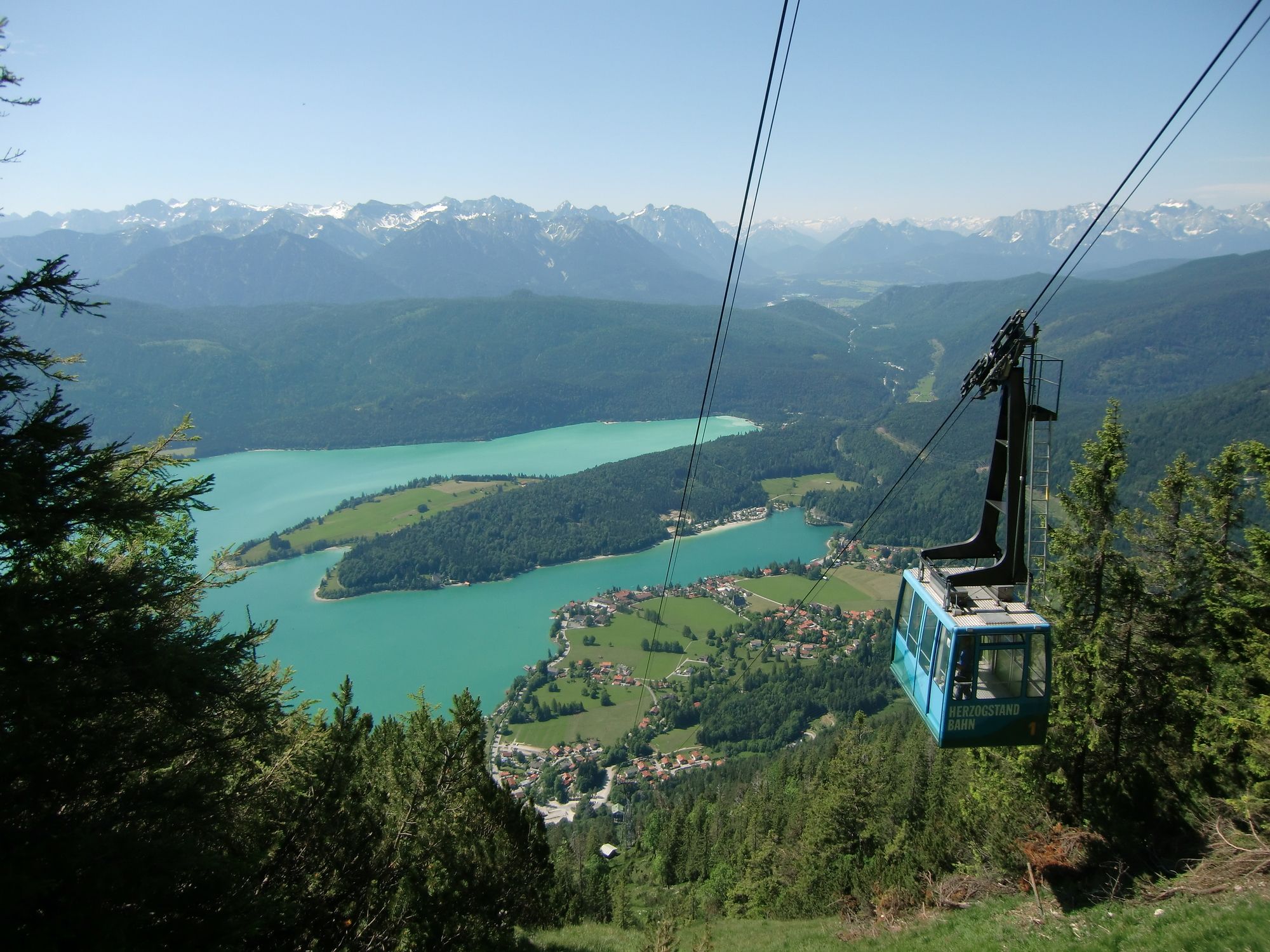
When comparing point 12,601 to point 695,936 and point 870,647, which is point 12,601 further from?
point 870,647

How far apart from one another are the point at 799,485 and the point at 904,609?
89.4m

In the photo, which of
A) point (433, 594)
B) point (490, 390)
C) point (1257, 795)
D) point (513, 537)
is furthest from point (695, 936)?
point (490, 390)

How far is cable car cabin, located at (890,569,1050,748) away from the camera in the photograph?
634cm

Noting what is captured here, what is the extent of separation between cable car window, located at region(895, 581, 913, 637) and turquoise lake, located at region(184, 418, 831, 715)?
57.1 ft

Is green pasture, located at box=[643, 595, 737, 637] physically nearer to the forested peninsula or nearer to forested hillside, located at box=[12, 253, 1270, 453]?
the forested peninsula

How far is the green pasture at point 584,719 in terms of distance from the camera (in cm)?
3944

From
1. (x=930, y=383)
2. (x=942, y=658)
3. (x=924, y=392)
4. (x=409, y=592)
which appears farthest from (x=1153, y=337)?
(x=942, y=658)

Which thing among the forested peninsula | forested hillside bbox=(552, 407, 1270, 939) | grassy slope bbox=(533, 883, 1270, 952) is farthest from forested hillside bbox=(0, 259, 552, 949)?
the forested peninsula

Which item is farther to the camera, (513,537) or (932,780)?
(513,537)

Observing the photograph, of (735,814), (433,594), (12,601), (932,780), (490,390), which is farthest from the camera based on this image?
(490,390)

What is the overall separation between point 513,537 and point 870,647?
38.4 meters

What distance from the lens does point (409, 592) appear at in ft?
214

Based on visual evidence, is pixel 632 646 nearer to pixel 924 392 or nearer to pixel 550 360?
pixel 924 392

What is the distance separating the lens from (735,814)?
77.6 ft
